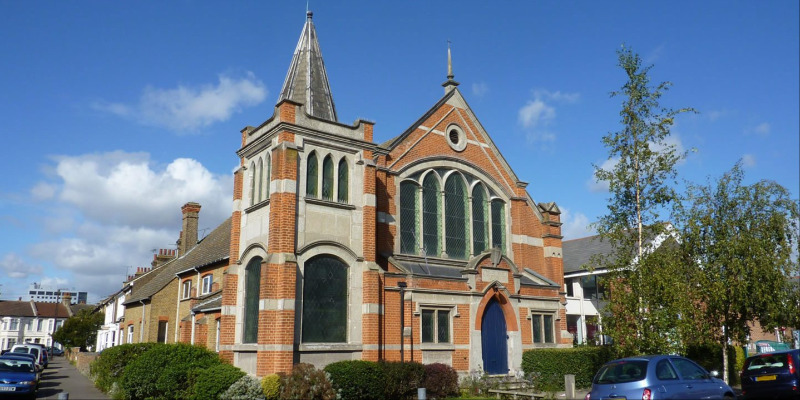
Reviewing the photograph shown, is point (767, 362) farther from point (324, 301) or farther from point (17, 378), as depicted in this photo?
point (17, 378)

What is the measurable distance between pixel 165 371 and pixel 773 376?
670 inches

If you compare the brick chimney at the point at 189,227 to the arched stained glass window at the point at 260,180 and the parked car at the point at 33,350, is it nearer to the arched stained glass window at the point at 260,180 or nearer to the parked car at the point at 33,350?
the parked car at the point at 33,350

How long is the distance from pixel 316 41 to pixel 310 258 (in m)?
9.90

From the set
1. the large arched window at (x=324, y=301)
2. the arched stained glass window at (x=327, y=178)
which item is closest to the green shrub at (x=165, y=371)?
the large arched window at (x=324, y=301)

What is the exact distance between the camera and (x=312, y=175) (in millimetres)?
19672

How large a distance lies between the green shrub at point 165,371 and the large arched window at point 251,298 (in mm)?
1220

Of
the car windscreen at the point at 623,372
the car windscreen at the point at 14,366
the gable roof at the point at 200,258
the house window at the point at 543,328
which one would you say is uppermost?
A: the gable roof at the point at 200,258

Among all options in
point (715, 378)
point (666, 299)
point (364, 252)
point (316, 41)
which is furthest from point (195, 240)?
point (715, 378)

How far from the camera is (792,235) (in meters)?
20.3

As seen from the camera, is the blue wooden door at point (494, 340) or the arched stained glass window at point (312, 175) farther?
the blue wooden door at point (494, 340)

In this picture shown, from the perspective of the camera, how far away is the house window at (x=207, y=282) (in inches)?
1235

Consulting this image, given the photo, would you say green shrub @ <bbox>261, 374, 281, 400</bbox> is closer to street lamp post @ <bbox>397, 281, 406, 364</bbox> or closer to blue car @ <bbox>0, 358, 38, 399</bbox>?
street lamp post @ <bbox>397, 281, 406, 364</bbox>

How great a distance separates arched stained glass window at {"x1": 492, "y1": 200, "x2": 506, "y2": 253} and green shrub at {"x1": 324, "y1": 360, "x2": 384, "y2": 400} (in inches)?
405

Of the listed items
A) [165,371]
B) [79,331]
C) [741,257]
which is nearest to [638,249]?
[741,257]
